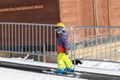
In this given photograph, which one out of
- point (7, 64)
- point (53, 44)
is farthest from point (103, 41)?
point (7, 64)

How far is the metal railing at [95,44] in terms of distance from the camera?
12.6 metres

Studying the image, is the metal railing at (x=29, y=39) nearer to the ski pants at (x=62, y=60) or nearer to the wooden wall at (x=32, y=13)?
the wooden wall at (x=32, y=13)

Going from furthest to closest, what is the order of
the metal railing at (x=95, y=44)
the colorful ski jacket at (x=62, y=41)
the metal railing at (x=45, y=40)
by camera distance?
the metal railing at (x=45, y=40)
the metal railing at (x=95, y=44)
the colorful ski jacket at (x=62, y=41)

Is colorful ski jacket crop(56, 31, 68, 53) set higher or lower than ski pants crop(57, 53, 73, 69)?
higher

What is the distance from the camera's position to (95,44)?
14.5 m

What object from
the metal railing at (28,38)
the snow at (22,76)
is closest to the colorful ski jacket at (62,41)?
the snow at (22,76)

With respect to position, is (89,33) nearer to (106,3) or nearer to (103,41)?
(103,41)

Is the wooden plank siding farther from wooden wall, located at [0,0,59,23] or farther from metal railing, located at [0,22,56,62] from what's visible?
metal railing, located at [0,22,56,62]

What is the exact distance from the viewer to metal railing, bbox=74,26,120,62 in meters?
12.6

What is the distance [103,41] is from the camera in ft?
48.6

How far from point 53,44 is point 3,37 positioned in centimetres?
288

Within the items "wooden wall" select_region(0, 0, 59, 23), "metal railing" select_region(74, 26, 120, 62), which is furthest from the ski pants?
"wooden wall" select_region(0, 0, 59, 23)

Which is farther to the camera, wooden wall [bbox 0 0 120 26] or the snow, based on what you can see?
wooden wall [bbox 0 0 120 26]

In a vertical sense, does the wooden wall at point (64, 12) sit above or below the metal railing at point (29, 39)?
above
